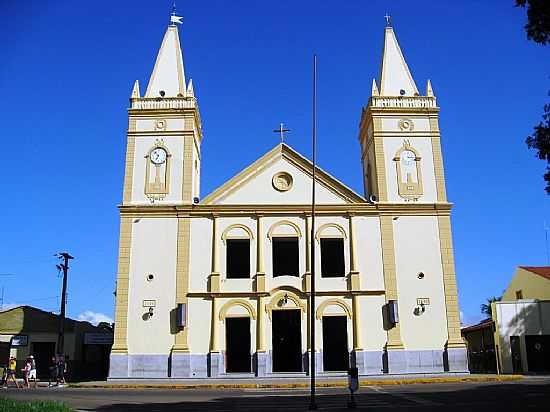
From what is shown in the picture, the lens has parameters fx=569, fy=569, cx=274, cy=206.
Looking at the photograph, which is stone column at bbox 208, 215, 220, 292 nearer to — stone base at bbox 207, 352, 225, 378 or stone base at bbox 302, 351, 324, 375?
stone base at bbox 207, 352, 225, 378

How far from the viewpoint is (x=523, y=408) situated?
52.7ft

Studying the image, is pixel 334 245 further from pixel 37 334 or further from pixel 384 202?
pixel 37 334

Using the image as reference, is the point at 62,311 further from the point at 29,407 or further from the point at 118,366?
the point at 29,407

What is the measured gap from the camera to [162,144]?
32844mm

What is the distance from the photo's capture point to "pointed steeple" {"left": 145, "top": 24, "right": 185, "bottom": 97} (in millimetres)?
34344

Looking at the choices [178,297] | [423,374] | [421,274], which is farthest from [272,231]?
[423,374]

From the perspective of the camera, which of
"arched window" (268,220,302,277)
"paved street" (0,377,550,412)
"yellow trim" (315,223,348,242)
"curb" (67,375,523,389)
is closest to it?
"paved street" (0,377,550,412)

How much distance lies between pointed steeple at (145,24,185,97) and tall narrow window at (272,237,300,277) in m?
10.8

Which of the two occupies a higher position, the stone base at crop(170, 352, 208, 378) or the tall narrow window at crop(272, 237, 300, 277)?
the tall narrow window at crop(272, 237, 300, 277)

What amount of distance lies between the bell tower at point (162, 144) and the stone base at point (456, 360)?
1603cm

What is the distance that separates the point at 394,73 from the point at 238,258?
49.5 ft

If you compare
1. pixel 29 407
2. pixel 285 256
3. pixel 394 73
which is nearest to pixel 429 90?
pixel 394 73

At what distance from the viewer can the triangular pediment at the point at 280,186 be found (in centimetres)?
3198

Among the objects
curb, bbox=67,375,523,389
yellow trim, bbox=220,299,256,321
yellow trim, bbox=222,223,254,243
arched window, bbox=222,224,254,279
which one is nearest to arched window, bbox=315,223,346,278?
yellow trim, bbox=222,223,254,243
